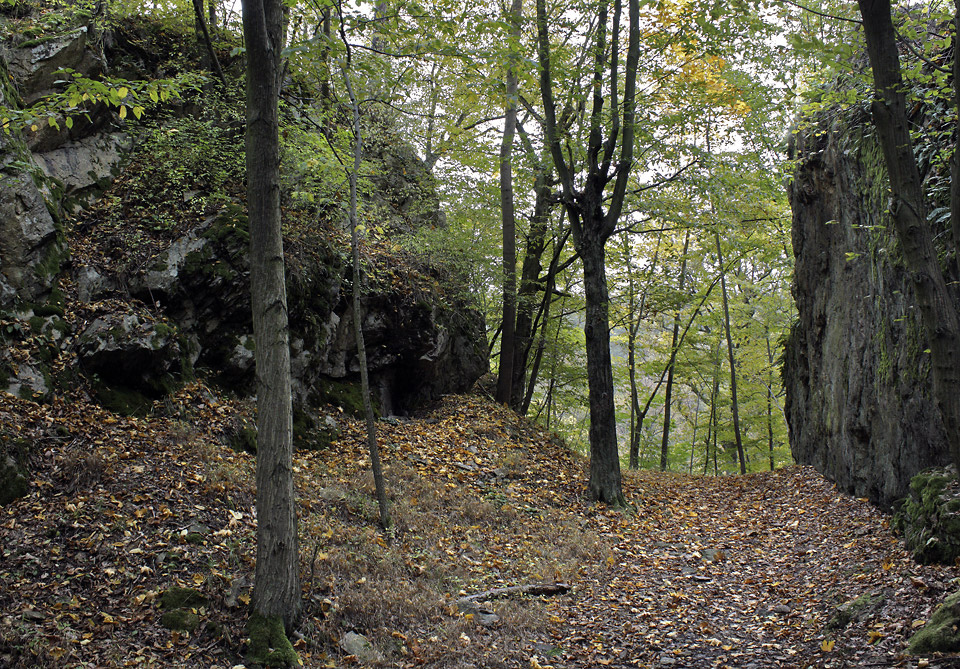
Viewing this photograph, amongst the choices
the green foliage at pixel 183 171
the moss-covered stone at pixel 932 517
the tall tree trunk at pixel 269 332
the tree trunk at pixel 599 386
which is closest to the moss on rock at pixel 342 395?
the green foliage at pixel 183 171

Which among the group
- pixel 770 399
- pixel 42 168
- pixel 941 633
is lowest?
pixel 941 633

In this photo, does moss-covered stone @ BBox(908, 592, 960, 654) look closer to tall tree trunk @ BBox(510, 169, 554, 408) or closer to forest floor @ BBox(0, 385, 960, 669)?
Answer: forest floor @ BBox(0, 385, 960, 669)

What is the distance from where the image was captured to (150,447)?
253 inches

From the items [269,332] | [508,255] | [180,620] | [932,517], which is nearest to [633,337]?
[508,255]

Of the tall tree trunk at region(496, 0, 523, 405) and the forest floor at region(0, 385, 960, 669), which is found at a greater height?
the tall tree trunk at region(496, 0, 523, 405)

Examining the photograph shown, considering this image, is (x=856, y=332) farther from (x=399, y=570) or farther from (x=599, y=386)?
(x=399, y=570)

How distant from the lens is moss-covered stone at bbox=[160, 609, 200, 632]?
4.47m

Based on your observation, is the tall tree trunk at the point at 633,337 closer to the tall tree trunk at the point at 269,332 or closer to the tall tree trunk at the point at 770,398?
the tall tree trunk at the point at 770,398

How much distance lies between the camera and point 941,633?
150 inches

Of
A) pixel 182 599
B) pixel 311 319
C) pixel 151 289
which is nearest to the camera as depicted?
pixel 182 599

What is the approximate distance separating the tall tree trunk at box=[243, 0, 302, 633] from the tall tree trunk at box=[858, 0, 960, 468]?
4602mm

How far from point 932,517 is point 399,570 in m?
5.36

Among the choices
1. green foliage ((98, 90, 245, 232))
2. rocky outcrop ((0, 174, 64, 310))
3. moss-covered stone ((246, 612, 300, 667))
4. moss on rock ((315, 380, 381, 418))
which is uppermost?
green foliage ((98, 90, 245, 232))

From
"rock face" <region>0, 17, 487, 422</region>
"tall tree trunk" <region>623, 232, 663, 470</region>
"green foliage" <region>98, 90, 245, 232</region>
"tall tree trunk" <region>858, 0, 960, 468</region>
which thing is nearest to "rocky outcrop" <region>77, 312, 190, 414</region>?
"rock face" <region>0, 17, 487, 422</region>
